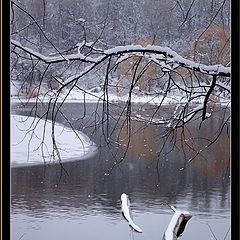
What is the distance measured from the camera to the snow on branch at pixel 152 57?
1498 mm

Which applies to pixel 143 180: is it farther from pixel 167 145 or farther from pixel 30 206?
pixel 30 206

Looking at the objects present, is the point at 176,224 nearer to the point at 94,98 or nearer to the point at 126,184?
the point at 126,184

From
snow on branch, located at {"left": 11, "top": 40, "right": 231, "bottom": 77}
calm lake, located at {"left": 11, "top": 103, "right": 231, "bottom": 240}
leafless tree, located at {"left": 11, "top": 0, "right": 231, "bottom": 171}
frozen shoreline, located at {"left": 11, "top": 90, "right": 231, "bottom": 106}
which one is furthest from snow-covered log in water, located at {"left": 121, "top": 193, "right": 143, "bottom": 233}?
snow on branch, located at {"left": 11, "top": 40, "right": 231, "bottom": 77}

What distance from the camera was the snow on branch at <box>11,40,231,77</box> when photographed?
1.50 metres

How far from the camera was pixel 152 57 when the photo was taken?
153 cm

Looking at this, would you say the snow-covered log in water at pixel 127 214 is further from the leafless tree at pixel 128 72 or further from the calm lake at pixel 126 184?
the leafless tree at pixel 128 72

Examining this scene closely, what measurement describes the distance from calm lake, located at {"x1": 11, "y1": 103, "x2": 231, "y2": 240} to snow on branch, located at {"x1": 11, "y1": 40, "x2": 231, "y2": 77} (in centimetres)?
17

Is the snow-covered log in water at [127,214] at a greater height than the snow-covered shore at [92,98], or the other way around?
the snow-covered shore at [92,98]

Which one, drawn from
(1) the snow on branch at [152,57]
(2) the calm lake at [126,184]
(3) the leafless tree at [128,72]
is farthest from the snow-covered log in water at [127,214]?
(1) the snow on branch at [152,57]

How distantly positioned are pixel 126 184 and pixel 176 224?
252mm

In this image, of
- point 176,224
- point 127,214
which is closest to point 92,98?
point 127,214

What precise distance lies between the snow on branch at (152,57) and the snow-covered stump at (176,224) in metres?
0.57

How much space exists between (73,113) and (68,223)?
442mm

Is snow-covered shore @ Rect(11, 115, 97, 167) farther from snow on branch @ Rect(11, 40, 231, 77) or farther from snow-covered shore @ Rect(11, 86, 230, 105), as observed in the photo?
snow on branch @ Rect(11, 40, 231, 77)
